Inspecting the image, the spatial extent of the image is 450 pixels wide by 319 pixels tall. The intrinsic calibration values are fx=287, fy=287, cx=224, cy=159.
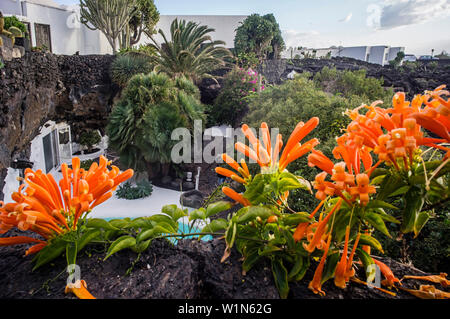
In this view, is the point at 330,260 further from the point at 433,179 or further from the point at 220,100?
the point at 220,100

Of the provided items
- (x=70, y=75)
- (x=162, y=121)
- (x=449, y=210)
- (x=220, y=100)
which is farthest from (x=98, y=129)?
(x=449, y=210)

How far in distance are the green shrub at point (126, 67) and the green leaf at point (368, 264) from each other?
1128cm

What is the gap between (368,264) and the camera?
0.57 metres

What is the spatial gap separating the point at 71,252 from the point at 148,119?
6.22 metres

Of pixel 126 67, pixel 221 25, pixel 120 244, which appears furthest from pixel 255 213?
pixel 221 25

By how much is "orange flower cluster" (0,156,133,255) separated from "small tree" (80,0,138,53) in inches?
579

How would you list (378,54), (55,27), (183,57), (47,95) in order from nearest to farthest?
(47,95)
(183,57)
(55,27)
(378,54)

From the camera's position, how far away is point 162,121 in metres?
6.65

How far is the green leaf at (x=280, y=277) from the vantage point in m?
0.54

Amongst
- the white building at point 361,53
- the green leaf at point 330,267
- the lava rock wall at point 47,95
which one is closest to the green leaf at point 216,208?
the green leaf at point 330,267

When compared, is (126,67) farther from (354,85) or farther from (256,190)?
(256,190)

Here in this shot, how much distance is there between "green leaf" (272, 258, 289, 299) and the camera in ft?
A: 1.79
